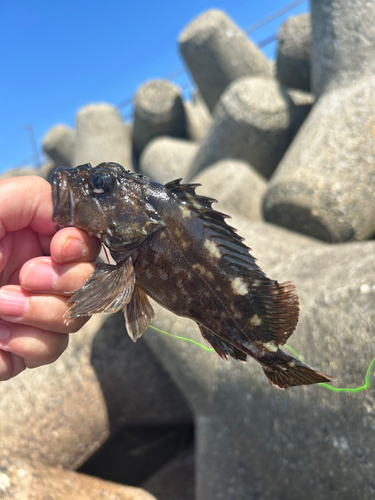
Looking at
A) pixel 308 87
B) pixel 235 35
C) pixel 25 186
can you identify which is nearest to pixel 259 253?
pixel 25 186

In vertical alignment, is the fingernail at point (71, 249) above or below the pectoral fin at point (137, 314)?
above

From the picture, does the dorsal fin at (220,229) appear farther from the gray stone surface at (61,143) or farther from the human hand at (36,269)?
the gray stone surface at (61,143)

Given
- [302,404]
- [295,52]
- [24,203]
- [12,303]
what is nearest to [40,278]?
[12,303]

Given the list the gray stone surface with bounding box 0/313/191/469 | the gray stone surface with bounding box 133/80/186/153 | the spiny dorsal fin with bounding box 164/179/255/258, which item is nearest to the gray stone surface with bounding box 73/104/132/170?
the gray stone surface with bounding box 133/80/186/153

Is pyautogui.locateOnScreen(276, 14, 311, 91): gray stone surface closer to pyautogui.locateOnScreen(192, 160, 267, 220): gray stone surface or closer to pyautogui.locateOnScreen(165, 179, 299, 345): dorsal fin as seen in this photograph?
pyautogui.locateOnScreen(192, 160, 267, 220): gray stone surface

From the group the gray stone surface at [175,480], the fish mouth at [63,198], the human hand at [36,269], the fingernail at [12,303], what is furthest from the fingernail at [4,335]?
the gray stone surface at [175,480]
